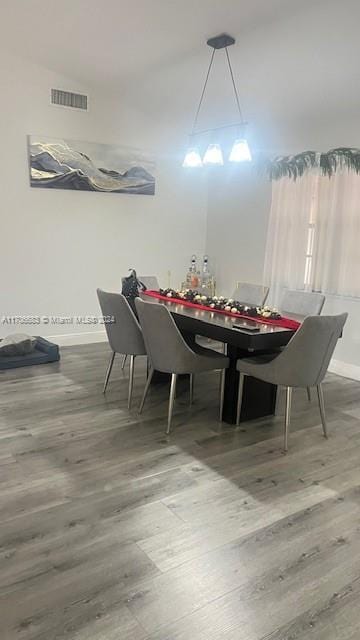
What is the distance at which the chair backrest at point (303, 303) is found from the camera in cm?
390

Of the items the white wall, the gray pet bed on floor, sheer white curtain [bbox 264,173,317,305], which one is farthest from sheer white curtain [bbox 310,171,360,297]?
the gray pet bed on floor

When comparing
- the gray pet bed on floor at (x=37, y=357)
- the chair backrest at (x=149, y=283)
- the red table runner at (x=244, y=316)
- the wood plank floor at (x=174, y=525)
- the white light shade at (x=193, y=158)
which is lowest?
the wood plank floor at (x=174, y=525)

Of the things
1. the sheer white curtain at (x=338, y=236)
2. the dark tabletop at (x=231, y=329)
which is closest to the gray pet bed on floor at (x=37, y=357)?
the dark tabletop at (x=231, y=329)

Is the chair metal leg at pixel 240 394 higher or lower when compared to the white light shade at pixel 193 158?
lower

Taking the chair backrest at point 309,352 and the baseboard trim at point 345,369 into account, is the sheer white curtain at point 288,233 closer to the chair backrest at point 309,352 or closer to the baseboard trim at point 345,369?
the baseboard trim at point 345,369

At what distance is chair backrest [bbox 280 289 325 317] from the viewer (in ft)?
12.8

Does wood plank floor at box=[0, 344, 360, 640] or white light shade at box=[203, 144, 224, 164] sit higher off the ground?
white light shade at box=[203, 144, 224, 164]

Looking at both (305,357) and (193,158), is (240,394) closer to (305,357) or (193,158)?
(305,357)

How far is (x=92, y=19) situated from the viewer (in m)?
3.58

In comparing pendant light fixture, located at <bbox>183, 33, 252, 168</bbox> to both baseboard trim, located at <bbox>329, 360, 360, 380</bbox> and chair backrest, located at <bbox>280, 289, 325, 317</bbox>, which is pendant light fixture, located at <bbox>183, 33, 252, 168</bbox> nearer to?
chair backrest, located at <bbox>280, 289, 325, 317</bbox>

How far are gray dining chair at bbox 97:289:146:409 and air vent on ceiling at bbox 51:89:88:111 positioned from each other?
8.10 feet

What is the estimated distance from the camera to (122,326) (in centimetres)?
366

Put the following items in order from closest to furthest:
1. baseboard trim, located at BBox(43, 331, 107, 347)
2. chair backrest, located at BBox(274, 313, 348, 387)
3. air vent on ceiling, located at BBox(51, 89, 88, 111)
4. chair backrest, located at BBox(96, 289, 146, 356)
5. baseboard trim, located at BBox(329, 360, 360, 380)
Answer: chair backrest, located at BBox(274, 313, 348, 387) < chair backrest, located at BBox(96, 289, 146, 356) < baseboard trim, located at BBox(329, 360, 360, 380) < air vent on ceiling, located at BBox(51, 89, 88, 111) < baseboard trim, located at BBox(43, 331, 107, 347)

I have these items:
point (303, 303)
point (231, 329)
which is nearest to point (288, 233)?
point (303, 303)
